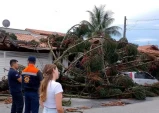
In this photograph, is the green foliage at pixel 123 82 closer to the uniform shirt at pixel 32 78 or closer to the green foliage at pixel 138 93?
the green foliage at pixel 138 93

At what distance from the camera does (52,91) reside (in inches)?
179

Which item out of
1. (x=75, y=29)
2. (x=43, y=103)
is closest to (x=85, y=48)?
(x=75, y=29)

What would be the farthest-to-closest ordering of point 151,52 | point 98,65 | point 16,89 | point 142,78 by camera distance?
1. point 151,52
2. point 142,78
3. point 98,65
4. point 16,89

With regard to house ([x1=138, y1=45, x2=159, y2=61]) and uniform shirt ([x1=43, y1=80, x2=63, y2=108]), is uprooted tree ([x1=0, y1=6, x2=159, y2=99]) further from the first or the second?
uniform shirt ([x1=43, y1=80, x2=63, y2=108])

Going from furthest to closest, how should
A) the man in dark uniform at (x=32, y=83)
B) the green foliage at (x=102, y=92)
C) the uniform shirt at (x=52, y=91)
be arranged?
1. the green foliage at (x=102, y=92)
2. the man in dark uniform at (x=32, y=83)
3. the uniform shirt at (x=52, y=91)

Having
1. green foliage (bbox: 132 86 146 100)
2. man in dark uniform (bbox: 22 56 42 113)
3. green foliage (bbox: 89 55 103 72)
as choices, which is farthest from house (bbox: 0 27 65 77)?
man in dark uniform (bbox: 22 56 42 113)

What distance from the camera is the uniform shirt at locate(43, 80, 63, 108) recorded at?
178 inches

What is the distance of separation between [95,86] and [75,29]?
3.41m

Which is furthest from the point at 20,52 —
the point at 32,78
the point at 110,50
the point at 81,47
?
the point at 32,78

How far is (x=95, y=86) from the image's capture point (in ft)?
50.4

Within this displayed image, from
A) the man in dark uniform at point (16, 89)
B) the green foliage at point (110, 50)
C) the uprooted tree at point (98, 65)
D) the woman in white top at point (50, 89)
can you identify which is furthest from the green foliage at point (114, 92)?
the woman in white top at point (50, 89)

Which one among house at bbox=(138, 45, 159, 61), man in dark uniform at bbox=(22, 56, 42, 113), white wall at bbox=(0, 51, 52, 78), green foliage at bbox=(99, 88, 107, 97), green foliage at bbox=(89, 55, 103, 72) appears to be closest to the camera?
man in dark uniform at bbox=(22, 56, 42, 113)

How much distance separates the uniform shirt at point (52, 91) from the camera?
453cm

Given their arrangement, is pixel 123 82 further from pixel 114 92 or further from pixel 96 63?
pixel 96 63
